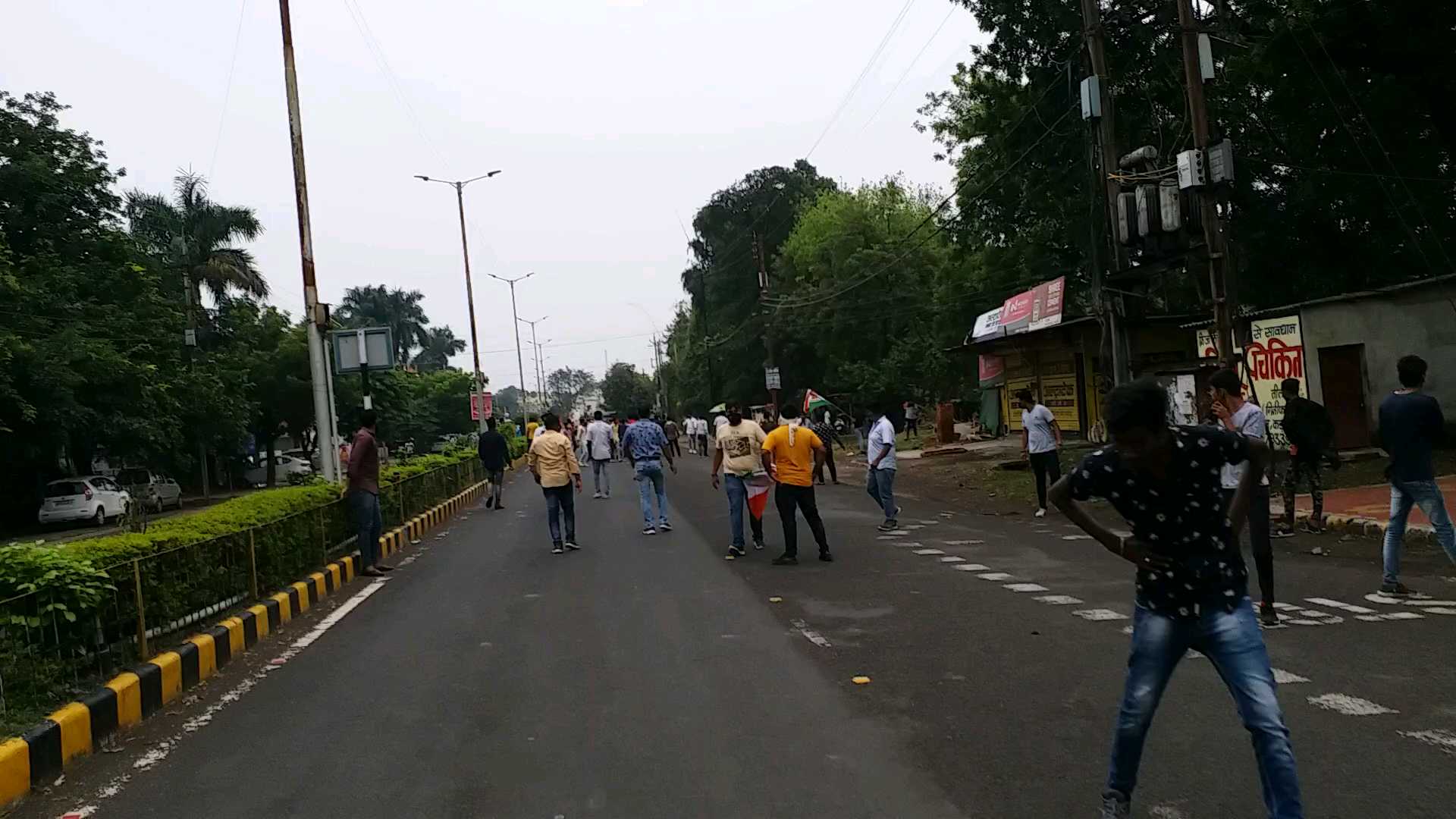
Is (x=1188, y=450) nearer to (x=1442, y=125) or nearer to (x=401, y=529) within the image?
(x=401, y=529)

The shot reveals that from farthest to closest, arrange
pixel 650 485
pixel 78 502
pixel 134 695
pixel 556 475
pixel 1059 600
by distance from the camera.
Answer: pixel 78 502, pixel 650 485, pixel 556 475, pixel 1059 600, pixel 134 695

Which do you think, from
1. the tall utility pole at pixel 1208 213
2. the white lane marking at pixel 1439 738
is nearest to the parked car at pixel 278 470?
the tall utility pole at pixel 1208 213

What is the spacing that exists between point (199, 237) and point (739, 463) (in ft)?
125

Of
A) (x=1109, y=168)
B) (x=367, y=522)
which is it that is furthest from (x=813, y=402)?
(x=367, y=522)

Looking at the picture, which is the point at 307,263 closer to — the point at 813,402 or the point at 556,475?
the point at 556,475

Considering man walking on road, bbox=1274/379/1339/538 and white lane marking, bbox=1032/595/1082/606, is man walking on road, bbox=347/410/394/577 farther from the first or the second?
man walking on road, bbox=1274/379/1339/538

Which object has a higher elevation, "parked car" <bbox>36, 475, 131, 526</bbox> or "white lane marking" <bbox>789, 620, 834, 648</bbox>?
"parked car" <bbox>36, 475, 131, 526</bbox>

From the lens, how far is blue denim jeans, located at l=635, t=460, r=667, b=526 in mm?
14453

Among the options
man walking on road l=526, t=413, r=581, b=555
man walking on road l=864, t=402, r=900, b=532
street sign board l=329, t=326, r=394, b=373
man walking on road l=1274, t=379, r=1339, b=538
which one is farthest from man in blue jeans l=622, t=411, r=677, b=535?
man walking on road l=1274, t=379, r=1339, b=538

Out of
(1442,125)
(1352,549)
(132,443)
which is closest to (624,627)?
(1352,549)

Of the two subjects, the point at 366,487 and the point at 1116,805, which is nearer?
the point at 1116,805

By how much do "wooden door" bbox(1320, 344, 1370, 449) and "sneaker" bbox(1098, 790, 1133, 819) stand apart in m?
16.0

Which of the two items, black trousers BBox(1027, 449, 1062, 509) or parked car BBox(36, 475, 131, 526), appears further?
parked car BBox(36, 475, 131, 526)

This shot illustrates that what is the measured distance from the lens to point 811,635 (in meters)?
7.59
